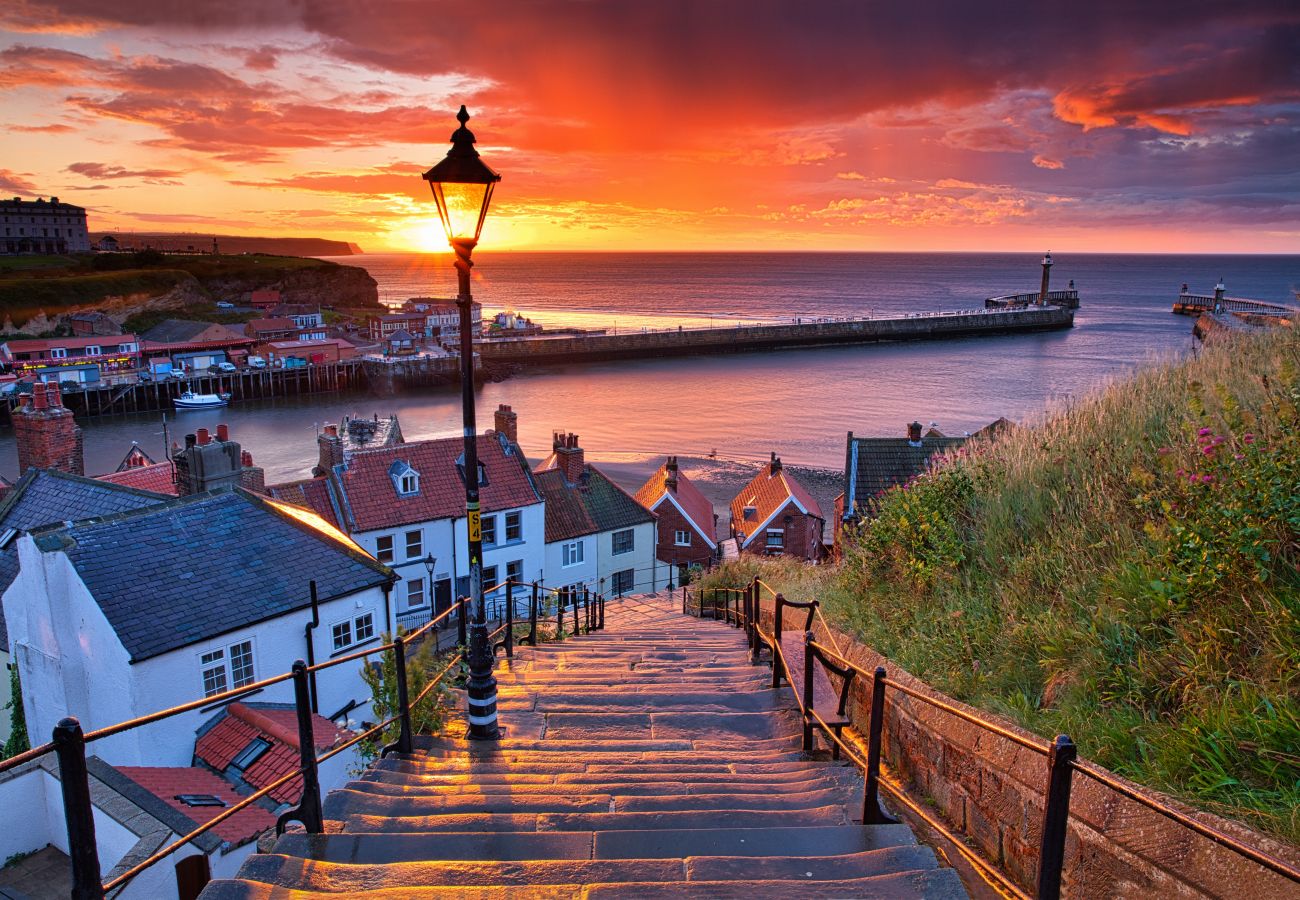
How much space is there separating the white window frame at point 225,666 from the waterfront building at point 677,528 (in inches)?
794

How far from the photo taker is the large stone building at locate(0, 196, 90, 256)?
172 meters

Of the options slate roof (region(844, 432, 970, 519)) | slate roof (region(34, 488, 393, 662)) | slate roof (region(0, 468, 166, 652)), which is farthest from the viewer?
slate roof (region(844, 432, 970, 519))

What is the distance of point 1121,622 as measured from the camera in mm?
5090

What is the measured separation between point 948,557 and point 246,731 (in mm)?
12326

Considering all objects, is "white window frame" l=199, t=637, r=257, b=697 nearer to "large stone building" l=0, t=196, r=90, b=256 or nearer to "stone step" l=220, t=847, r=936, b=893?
"stone step" l=220, t=847, r=936, b=893

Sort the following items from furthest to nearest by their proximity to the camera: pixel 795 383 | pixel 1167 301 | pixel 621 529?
pixel 1167 301 < pixel 795 383 < pixel 621 529

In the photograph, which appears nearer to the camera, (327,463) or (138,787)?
(138,787)

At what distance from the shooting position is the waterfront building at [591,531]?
1240 inches

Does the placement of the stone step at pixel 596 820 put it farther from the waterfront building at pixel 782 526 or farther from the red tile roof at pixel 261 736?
the waterfront building at pixel 782 526

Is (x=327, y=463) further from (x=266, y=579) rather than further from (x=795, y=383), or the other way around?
(x=795, y=383)

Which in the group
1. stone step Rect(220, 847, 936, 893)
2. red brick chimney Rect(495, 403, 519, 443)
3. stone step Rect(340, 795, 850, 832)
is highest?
stone step Rect(220, 847, 936, 893)

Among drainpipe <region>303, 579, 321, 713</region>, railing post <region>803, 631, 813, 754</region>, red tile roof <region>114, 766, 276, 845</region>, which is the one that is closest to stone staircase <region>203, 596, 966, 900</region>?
railing post <region>803, 631, 813, 754</region>

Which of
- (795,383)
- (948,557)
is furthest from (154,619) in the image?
(795,383)

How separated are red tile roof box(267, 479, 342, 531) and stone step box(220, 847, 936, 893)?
78.4ft
